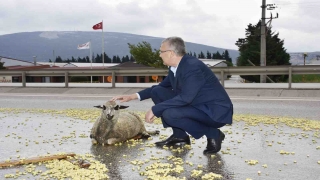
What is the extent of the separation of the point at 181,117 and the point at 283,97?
10.8 metres

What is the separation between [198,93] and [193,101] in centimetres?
17

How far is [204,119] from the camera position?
6.55 meters

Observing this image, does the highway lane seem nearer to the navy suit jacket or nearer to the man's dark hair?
the navy suit jacket

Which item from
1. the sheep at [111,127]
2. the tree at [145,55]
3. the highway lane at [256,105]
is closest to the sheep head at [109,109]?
the sheep at [111,127]

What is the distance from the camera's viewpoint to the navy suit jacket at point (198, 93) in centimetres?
632

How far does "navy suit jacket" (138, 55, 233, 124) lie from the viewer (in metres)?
6.32

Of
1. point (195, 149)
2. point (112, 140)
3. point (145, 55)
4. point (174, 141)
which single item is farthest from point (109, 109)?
point (145, 55)

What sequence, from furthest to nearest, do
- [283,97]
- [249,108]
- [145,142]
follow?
1. [283,97]
2. [249,108]
3. [145,142]

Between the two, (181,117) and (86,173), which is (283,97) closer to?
(181,117)

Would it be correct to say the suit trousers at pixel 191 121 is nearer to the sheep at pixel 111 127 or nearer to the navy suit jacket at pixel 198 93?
the navy suit jacket at pixel 198 93

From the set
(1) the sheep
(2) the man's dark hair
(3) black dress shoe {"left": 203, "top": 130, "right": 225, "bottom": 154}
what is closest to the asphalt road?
(3) black dress shoe {"left": 203, "top": 130, "right": 225, "bottom": 154}

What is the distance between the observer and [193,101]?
6.64m

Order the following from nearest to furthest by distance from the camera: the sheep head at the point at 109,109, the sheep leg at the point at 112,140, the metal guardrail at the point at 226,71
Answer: the sheep head at the point at 109,109 → the sheep leg at the point at 112,140 → the metal guardrail at the point at 226,71

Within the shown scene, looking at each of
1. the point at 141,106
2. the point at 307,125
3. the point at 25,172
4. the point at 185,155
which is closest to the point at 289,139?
the point at 307,125
